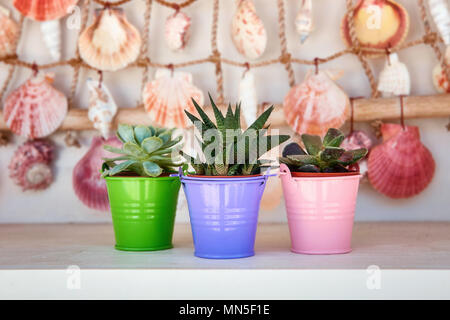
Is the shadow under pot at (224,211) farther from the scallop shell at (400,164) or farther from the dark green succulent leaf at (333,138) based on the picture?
the scallop shell at (400,164)

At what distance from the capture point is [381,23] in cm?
115

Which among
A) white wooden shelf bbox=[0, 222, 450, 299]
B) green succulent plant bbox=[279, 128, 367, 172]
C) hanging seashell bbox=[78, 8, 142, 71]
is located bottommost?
white wooden shelf bbox=[0, 222, 450, 299]

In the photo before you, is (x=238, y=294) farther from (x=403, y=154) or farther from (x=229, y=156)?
(x=403, y=154)

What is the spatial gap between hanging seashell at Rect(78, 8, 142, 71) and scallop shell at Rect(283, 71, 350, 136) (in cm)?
36

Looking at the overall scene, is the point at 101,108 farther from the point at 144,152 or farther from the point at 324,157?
the point at 324,157

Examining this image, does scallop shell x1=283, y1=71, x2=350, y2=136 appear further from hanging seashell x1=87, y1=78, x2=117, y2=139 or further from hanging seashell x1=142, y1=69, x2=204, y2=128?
hanging seashell x1=87, y1=78, x2=117, y2=139

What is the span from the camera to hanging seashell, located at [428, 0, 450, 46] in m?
1.12

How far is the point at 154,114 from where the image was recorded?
46.9 inches

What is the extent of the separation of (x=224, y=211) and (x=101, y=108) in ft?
1.91

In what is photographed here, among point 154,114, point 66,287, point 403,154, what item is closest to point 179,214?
point 154,114

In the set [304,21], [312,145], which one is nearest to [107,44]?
[304,21]

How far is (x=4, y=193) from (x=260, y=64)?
0.64 metres

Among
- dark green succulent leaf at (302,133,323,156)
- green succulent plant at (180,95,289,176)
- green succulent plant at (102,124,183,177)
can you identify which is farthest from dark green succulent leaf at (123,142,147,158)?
dark green succulent leaf at (302,133,323,156)

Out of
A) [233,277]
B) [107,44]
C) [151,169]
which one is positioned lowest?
[233,277]
